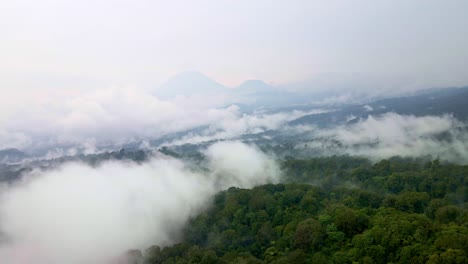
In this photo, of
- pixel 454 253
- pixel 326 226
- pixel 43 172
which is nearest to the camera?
pixel 454 253

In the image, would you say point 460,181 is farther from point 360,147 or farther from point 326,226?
point 360,147

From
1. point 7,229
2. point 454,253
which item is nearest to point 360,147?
point 454,253

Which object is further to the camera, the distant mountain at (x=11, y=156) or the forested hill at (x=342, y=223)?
the distant mountain at (x=11, y=156)

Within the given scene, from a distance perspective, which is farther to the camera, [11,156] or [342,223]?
[11,156]

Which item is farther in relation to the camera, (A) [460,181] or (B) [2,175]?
(B) [2,175]

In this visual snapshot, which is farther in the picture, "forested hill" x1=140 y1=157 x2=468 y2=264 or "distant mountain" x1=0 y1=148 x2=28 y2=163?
"distant mountain" x1=0 y1=148 x2=28 y2=163

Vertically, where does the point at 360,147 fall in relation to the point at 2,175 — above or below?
below

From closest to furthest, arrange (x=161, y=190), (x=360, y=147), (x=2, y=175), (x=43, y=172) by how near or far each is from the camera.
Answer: (x=161, y=190)
(x=2, y=175)
(x=43, y=172)
(x=360, y=147)

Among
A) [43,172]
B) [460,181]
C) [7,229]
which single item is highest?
[43,172]
